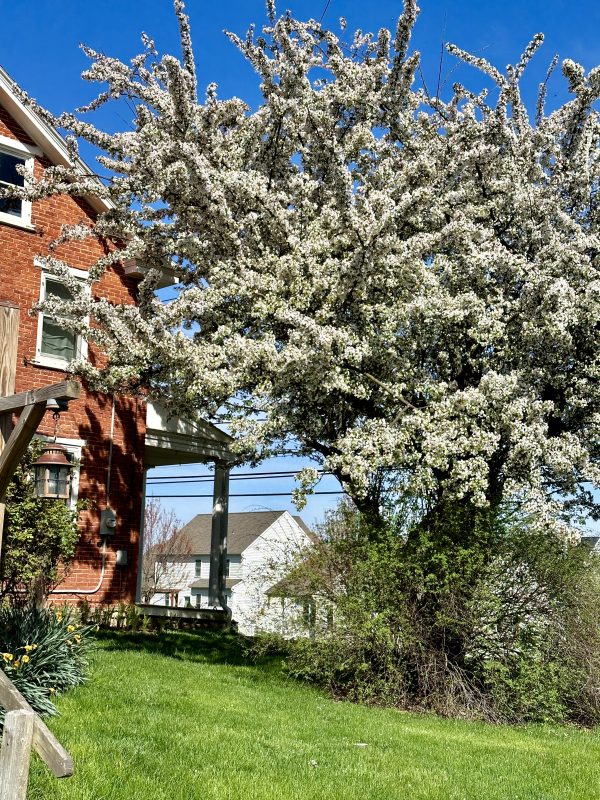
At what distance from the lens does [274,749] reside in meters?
6.49

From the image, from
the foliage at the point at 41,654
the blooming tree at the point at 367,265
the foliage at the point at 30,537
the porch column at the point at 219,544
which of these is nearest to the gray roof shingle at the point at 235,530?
the porch column at the point at 219,544

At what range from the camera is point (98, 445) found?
14.9 m

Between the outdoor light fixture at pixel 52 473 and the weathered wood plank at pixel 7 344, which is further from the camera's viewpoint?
the outdoor light fixture at pixel 52 473

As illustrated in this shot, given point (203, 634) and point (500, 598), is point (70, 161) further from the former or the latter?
point (500, 598)

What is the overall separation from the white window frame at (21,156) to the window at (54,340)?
97 cm

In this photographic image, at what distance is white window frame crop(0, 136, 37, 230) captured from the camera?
1417 cm

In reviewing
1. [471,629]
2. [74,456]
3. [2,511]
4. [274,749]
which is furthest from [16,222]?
[274,749]

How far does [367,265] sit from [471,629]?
15.0 ft

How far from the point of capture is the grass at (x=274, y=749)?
5.35m

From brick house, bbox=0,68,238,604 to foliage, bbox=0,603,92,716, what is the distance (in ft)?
20.6

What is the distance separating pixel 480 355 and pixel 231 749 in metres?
6.74

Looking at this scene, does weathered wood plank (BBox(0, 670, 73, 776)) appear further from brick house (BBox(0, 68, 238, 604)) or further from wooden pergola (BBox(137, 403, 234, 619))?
wooden pergola (BBox(137, 403, 234, 619))

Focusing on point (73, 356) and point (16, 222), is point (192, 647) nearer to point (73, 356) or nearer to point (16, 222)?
point (73, 356)

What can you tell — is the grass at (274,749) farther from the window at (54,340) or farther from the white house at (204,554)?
the white house at (204,554)
